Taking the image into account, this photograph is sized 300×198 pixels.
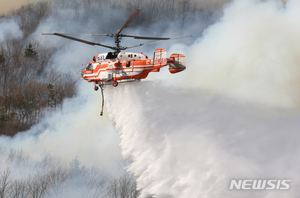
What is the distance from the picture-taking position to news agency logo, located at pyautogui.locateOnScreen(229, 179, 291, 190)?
52.5 ft

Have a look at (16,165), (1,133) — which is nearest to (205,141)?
(16,165)

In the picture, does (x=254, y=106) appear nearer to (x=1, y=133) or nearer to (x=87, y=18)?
(x=1, y=133)

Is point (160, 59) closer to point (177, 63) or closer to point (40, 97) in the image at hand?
point (177, 63)

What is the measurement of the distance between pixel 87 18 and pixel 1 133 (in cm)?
3492

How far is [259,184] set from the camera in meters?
16.9

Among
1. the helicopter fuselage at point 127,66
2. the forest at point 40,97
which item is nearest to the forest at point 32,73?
the forest at point 40,97

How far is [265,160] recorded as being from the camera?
703 inches

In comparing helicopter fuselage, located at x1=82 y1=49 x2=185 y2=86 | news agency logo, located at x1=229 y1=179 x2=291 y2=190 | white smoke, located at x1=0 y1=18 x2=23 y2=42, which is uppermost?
white smoke, located at x1=0 y1=18 x2=23 y2=42

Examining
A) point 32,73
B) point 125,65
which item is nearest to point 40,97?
point 32,73

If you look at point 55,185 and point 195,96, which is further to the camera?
point 55,185

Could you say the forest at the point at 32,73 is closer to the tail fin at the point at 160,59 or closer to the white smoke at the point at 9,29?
the white smoke at the point at 9,29

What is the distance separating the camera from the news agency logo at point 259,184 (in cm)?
1599

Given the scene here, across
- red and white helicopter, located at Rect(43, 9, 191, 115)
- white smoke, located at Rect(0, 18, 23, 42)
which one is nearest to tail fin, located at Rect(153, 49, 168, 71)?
red and white helicopter, located at Rect(43, 9, 191, 115)

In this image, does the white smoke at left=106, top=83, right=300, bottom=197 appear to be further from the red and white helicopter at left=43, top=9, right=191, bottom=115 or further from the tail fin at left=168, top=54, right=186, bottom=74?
the tail fin at left=168, top=54, right=186, bottom=74
